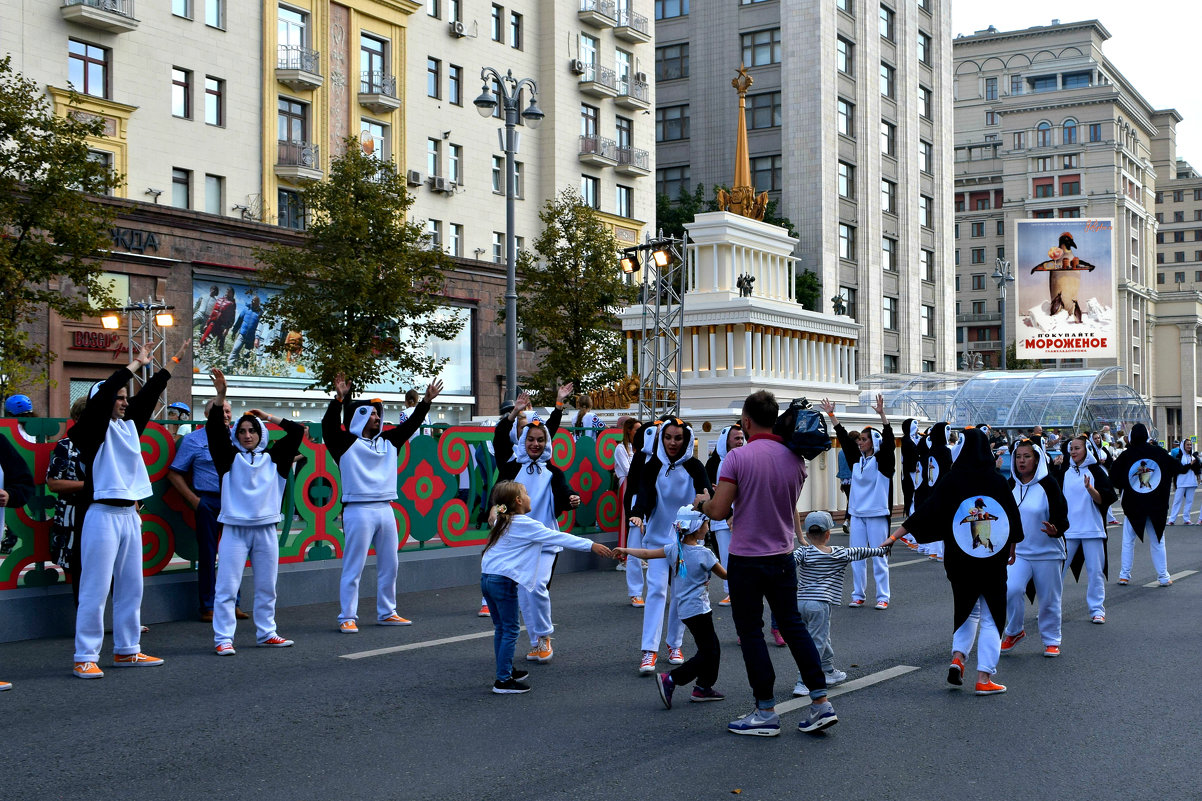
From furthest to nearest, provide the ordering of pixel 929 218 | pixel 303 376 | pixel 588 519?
pixel 929 218, pixel 303 376, pixel 588 519

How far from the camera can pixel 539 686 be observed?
842cm

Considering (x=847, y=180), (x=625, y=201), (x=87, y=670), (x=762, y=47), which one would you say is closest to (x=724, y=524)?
(x=87, y=670)

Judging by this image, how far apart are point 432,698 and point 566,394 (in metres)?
5.63

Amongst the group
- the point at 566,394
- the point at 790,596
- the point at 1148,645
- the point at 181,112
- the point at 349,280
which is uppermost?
the point at 181,112

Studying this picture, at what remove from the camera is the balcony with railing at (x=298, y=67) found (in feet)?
117

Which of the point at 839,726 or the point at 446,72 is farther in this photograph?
the point at 446,72

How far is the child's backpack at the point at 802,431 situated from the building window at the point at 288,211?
29873mm

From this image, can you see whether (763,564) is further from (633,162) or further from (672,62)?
(672,62)

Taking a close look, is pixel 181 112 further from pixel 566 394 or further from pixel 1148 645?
pixel 1148 645

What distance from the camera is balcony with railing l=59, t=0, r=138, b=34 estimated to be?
30266 mm

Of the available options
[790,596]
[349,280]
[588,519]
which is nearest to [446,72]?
[349,280]

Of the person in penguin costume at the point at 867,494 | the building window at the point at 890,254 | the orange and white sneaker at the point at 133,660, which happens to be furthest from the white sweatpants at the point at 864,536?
the building window at the point at 890,254

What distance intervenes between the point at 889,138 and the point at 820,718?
221 ft

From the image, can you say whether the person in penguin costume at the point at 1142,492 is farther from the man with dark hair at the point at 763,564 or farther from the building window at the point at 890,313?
the building window at the point at 890,313
